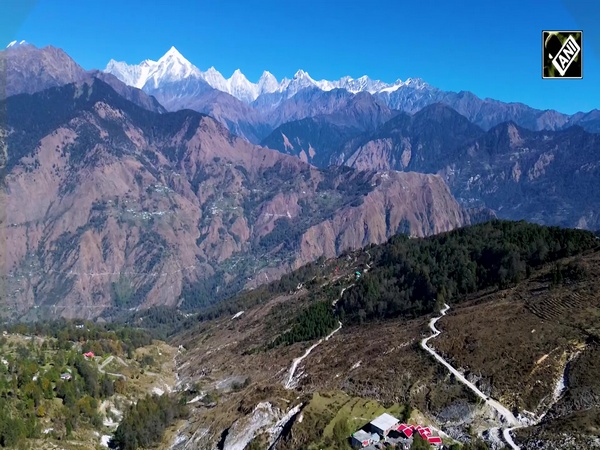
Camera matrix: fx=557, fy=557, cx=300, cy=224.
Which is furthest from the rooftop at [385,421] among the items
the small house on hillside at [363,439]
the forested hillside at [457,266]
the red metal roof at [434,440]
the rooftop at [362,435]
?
the forested hillside at [457,266]

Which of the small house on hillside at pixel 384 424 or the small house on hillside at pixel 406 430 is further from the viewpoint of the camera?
the small house on hillside at pixel 384 424

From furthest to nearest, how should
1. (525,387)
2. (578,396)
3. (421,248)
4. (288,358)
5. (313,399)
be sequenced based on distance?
1. (421,248)
2. (288,358)
3. (313,399)
4. (525,387)
5. (578,396)

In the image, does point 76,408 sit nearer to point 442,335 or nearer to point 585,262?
point 442,335

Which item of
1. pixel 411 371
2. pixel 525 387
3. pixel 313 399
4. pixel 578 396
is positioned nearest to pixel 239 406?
pixel 313 399

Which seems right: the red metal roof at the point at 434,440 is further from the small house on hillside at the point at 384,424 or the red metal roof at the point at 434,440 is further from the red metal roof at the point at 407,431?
the small house on hillside at the point at 384,424

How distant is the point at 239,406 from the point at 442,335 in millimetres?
30648

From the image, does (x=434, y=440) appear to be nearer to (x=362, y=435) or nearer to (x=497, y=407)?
(x=362, y=435)

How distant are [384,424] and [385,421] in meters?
A: 0.84

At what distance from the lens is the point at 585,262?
91.3m

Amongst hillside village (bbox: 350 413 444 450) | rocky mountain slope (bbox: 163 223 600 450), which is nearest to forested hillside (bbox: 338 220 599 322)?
rocky mountain slope (bbox: 163 223 600 450)

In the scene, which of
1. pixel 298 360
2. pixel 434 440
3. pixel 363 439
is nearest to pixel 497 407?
pixel 434 440

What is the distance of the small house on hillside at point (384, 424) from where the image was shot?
56.2 metres

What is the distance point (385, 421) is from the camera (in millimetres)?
57938

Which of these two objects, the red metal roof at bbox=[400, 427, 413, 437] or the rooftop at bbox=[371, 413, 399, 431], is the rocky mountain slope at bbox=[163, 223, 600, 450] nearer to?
the rooftop at bbox=[371, 413, 399, 431]
